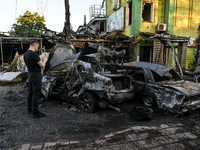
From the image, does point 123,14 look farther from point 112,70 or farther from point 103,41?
point 112,70

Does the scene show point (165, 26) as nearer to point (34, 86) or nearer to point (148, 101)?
point (148, 101)

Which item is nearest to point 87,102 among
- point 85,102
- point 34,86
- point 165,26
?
point 85,102

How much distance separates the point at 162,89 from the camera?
12.9ft

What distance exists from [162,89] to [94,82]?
5.87 feet

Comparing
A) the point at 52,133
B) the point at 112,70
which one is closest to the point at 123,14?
the point at 112,70

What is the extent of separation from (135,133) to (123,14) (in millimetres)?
12994

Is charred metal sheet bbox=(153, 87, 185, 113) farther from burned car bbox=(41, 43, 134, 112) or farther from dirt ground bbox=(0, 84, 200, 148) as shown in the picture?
burned car bbox=(41, 43, 134, 112)

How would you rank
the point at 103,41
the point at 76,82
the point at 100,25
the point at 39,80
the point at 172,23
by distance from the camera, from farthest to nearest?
the point at 100,25
the point at 172,23
the point at 103,41
the point at 76,82
the point at 39,80

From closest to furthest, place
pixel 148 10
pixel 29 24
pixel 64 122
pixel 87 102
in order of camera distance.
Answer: pixel 64 122 → pixel 87 102 → pixel 148 10 → pixel 29 24

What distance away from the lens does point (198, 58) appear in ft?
44.1

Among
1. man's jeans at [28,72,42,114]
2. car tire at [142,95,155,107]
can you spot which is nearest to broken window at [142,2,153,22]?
car tire at [142,95,155,107]

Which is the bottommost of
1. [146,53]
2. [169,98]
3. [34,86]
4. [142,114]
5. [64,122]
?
[64,122]

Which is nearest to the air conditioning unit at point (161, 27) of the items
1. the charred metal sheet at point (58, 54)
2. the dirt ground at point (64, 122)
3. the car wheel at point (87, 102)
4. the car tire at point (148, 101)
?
the charred metal sheet at point (58, 54)

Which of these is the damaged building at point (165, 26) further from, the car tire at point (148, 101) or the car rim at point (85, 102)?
the car rim at point (85, 102)
